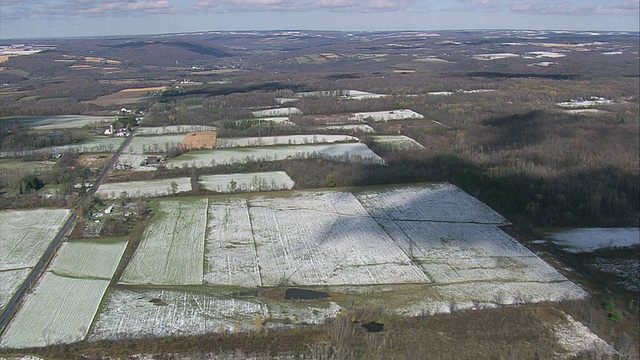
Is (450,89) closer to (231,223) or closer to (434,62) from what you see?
(434,62)

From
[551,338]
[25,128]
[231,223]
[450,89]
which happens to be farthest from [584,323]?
[450,89]

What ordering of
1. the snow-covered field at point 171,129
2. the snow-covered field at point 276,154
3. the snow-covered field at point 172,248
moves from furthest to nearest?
the snow-covered field at point 171,129 < the snow-covered field at point 276,154 < the snow-covered field at point 172,248

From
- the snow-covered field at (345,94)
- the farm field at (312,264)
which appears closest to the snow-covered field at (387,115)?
the snow-covered field at (345,94)

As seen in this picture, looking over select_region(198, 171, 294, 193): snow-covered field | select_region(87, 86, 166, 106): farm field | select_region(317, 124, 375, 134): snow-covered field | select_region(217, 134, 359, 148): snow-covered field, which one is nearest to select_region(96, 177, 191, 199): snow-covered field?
select_region(198, 171, 294, 193): snow-covered field

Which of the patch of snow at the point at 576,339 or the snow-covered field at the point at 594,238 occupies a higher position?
the snow-covered field at the point at 594,238

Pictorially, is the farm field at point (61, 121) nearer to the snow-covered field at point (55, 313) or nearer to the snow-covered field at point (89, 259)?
the snow-covered field at point (89, 259)

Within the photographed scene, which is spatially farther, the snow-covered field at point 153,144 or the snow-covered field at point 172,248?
the snow-covered field at point 153,144

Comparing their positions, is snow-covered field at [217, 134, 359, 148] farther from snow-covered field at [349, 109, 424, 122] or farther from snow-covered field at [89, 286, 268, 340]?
snow-covered field at [89, 286, 268, 340]
